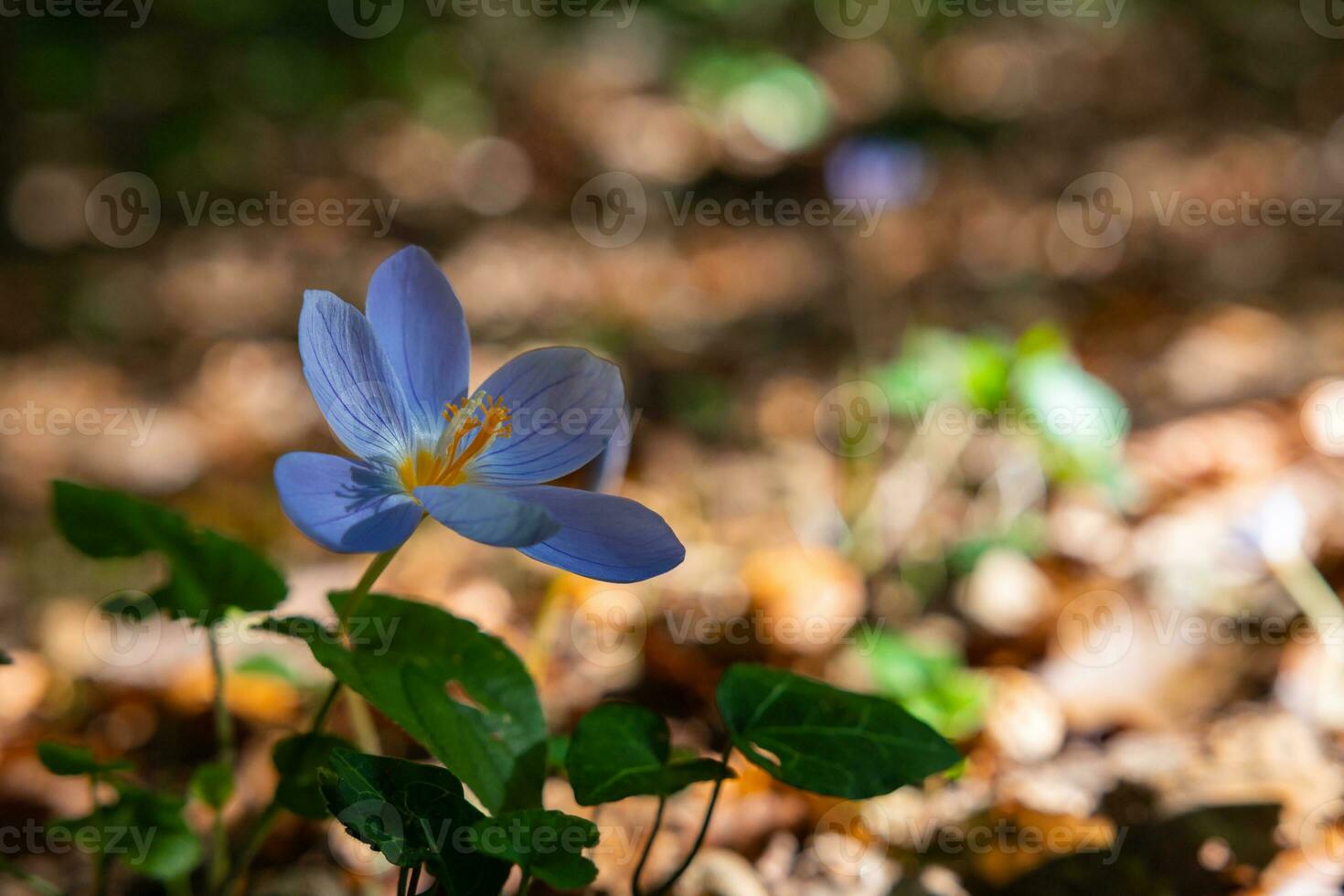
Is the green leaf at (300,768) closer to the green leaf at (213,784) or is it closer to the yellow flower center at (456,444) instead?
the green leaf at (213,784)

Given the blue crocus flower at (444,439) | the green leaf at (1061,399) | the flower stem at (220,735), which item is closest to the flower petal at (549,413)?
the blue crocus flower at (444,439)

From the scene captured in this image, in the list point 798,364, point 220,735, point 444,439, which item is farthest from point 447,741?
point 798,364

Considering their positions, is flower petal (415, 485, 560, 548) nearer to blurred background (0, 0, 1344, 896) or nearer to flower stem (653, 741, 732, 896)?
flower stem (653, 741, 732, 896)

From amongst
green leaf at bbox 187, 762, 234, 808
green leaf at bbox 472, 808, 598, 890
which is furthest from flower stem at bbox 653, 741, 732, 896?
green leaf at bbox 187, 762, 234, 808

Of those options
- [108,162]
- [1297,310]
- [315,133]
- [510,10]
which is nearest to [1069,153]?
[1297,310]

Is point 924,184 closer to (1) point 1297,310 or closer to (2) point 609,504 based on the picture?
(1) point 1297,310

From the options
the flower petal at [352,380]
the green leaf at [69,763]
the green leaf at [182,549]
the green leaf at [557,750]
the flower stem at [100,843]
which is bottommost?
the flower stem at [100,843]
